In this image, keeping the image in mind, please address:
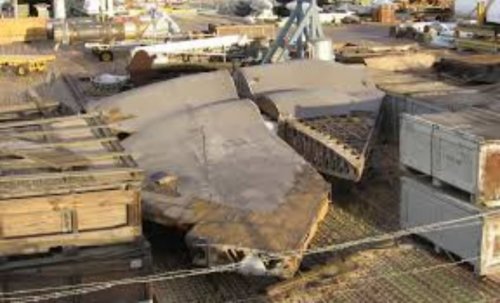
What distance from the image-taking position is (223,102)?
15.3 meters

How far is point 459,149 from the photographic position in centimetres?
1051

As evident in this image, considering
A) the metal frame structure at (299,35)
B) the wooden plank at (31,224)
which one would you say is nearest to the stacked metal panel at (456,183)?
the wooden plank at (31,224)

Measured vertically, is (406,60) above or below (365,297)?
above

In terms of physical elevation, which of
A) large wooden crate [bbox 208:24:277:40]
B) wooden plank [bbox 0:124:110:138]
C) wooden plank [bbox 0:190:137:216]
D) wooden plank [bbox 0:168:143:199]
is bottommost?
wooden plank [bbox 0:190:137:216]

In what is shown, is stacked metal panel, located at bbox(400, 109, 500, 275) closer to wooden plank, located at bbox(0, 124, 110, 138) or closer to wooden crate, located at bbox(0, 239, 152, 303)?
wooden crate, located at bbox(0, 239, 152, 303)

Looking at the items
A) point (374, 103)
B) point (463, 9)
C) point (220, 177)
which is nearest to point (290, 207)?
point (220, 177)

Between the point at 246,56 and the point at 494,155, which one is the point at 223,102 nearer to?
the point at 494,155

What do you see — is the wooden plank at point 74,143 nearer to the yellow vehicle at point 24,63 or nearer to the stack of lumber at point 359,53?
the stack of lumber at point 359,53

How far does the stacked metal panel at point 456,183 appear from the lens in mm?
Answer: 10211

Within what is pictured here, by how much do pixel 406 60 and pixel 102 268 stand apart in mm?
16891

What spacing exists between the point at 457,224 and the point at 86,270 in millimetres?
4856

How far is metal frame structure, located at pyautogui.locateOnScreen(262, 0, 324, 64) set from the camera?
23.2 meters

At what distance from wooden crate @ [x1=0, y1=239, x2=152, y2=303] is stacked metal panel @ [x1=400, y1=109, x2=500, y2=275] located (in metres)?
4.15

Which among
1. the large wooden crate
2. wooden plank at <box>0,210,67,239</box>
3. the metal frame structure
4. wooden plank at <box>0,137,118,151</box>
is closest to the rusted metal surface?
wooden plank at <box>0,137,118,151</box>
